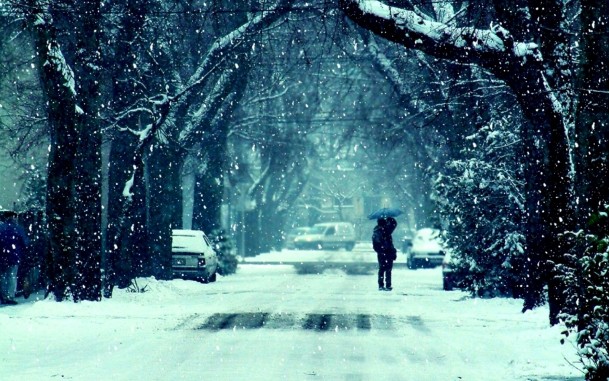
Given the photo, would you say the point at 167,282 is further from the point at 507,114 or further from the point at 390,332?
the point at 390,332

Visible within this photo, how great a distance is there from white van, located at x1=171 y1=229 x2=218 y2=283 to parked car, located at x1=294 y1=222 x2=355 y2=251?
44072mm

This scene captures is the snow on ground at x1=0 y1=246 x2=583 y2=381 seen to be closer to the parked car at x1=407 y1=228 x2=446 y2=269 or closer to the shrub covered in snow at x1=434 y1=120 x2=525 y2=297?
the shrub covered in snow at x1=434 y1=120 x2=525 y2=297

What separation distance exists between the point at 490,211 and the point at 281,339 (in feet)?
28.9

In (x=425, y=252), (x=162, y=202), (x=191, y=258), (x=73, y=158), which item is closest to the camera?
(x=73, y=158)

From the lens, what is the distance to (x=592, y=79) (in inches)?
531

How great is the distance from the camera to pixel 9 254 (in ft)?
68.8

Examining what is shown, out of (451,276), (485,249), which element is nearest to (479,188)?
(485,249)

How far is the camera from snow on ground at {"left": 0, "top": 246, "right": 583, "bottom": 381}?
11562 mm

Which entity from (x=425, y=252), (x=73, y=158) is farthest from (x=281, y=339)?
(x=425, y=252)

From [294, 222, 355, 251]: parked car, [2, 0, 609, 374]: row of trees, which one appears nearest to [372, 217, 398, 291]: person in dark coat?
[2, 0, 609, 374]: row of trees

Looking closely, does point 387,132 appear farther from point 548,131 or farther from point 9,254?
point 548,131

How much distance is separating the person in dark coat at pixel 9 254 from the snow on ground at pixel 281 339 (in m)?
0.43

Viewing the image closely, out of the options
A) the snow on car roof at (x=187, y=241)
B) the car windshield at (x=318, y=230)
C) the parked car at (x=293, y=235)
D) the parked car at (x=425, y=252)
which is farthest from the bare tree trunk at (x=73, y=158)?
the parked car at (x=293, y=235)

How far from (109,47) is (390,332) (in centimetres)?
1078
